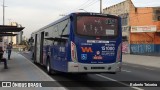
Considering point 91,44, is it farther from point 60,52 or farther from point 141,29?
point 141,29

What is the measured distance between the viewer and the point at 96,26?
15.5 meters

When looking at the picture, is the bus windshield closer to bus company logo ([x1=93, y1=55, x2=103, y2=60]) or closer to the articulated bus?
the articulated bus

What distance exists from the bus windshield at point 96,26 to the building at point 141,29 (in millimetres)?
40597

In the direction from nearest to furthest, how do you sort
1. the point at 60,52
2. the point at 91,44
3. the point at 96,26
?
the point at 91,44 → the point at 96,26 → the point at 60,52

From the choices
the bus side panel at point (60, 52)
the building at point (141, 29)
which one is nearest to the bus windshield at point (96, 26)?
the bus side panel at point (60, 52)

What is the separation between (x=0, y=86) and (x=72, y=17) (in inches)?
165

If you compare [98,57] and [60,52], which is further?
[60,52]

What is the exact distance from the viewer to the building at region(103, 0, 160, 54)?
56438 millimetres

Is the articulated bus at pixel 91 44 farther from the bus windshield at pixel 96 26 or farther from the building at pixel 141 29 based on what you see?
the building at pixel 141 29

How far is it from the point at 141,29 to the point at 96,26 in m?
42.8

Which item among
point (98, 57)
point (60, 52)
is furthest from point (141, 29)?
point (98, 57)

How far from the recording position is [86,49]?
49.8ft

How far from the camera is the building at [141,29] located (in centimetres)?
5644

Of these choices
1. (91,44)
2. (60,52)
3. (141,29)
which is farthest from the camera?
(141,29)
